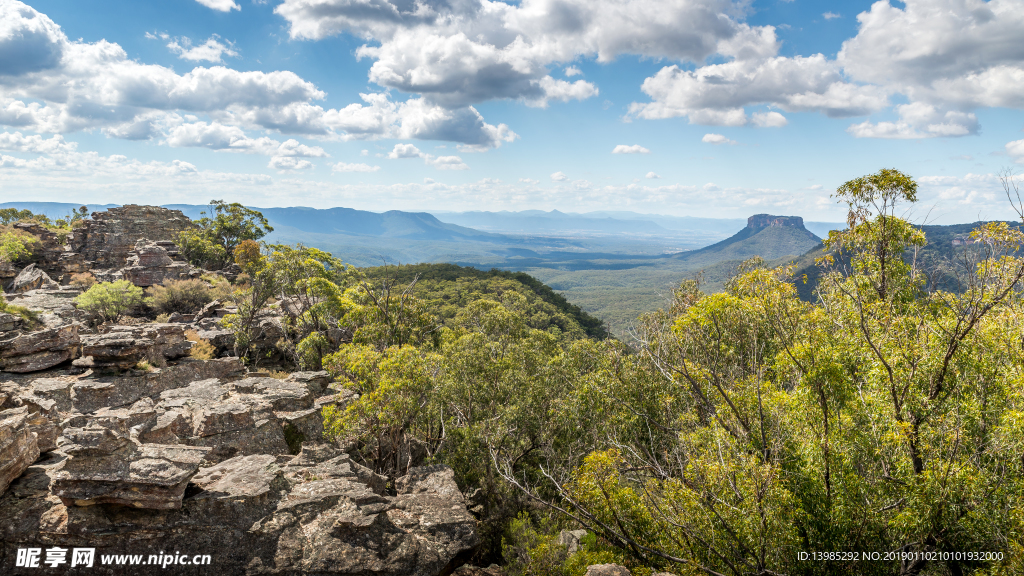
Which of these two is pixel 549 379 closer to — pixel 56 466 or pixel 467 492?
pixel 467 492

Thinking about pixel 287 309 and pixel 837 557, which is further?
pixel 287 309

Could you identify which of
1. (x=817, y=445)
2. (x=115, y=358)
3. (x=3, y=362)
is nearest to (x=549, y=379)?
(x=817, y=445)

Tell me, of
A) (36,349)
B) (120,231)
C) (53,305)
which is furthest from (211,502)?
(120,231)

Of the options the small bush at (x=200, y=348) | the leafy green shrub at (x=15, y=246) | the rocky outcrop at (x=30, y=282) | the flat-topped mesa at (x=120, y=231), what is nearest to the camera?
the small bush at (x=200, y=348)

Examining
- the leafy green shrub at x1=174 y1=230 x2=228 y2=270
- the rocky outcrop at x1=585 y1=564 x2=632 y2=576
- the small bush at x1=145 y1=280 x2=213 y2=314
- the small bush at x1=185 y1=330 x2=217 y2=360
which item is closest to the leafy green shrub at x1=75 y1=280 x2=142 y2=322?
the small bush at x1=145 y1=280 x2=213 y2=314

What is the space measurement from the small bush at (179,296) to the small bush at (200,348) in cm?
1248

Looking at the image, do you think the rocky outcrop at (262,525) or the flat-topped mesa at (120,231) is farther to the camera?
the flat-topped mesa at (120,231)

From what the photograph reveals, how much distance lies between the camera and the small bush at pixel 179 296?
45.0 metres

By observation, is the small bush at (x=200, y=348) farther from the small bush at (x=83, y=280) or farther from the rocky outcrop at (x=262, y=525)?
the small bush at (x=83, y=280)

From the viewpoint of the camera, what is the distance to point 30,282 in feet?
150

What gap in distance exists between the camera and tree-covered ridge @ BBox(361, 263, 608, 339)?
328 feet

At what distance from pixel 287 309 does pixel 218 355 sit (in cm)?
965

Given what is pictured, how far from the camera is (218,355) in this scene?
3556cm

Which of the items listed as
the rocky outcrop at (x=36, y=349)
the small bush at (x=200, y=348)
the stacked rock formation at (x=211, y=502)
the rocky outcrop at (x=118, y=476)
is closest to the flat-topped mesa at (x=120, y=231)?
the small bush at (x=200, y=348)
